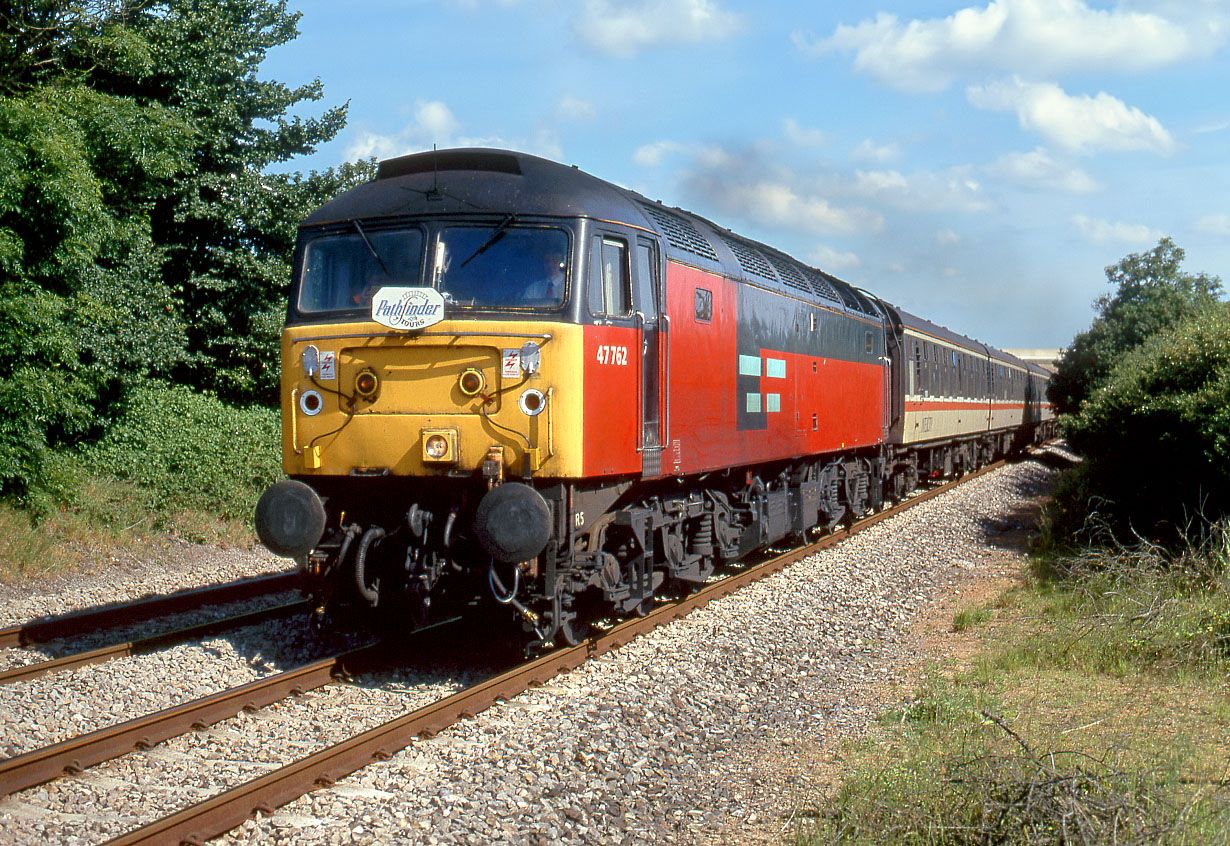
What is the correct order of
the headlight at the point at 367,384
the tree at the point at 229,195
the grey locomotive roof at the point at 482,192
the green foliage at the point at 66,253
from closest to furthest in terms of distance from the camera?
the headlight at the point at 367,384, the grey locomotive roof at the point at 482,192, the green foliage at the point at 66,253, the tree at the point at 229,195

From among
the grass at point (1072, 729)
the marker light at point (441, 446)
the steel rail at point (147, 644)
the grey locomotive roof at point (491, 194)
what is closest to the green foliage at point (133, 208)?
the steel rail at point (147, 644)

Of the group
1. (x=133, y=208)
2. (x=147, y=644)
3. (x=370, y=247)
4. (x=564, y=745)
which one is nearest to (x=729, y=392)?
(x=370, y=247)

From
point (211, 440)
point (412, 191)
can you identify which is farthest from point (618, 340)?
point (211, 440)

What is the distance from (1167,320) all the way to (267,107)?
2537 centimetres

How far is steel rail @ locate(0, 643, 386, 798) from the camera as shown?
Answer: 5414 millimetres

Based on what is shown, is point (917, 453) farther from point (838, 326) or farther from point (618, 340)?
point (618, 340)

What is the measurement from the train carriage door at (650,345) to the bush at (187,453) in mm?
8914

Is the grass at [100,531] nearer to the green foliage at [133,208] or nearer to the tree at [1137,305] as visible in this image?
the green foliage at [133,208]

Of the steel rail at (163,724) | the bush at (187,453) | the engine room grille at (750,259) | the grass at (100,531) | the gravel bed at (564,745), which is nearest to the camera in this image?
the gravel bed at (564,745)

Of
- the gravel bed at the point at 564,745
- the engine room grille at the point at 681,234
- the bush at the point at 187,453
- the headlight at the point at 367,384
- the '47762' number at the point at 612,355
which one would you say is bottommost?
the gravel bed at the point at 564,745

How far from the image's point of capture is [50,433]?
49.1ft

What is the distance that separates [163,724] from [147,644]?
237 cm

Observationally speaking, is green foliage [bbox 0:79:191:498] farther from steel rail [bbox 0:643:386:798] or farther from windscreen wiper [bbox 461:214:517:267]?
windscreen wiper [bbox 461:214:517:267]

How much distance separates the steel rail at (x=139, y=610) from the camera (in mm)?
8680
